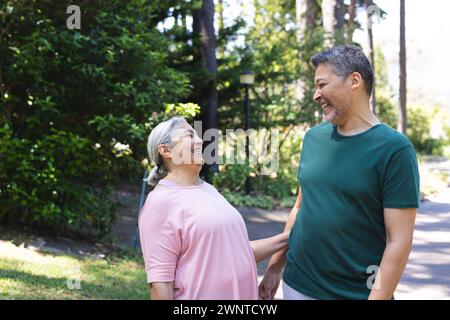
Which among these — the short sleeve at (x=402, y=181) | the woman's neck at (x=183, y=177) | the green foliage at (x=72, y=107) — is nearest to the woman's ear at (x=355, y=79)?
the short sleeve at (x=402, y=181)

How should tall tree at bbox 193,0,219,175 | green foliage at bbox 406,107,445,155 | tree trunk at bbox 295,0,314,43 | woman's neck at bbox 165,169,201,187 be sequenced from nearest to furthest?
woman's neck at bbox 165,169,201,187 < tall tree at bbox 193,0,219,175 < tree trunk at bbox 295,0,314,43 < green foliage at bbox 406,107,445,155

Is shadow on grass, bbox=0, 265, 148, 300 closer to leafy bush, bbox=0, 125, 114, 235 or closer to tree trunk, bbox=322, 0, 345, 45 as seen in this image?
leafy bush, bbox=0, 125, 114, 235

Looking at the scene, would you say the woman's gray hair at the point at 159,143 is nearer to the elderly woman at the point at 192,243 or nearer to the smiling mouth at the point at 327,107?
the elderly woman at the point at 192,243

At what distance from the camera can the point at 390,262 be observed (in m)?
1.97

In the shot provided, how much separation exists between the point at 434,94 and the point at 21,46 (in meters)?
62.2

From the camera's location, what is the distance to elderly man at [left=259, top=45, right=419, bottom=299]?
1.97 meters

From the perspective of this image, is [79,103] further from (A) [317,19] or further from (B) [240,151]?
(A) [317,19]

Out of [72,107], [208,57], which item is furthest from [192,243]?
[208,57]

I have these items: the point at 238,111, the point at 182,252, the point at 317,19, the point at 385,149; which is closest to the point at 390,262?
the point at 385,149

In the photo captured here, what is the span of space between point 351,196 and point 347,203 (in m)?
0.03

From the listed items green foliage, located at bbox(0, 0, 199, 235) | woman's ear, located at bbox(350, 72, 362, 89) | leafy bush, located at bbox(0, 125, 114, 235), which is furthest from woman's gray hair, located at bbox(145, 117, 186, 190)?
leafy bush, located at bbox(0, 125, 114, 235)

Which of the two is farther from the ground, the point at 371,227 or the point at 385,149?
the point at 385,149

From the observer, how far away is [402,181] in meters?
1.95

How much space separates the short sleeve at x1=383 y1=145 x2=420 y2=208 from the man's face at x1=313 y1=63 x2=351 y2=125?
0.27 m
